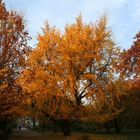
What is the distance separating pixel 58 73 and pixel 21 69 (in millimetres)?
15667

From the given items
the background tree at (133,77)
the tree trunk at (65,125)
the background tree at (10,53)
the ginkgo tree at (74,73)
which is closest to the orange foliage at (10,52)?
the background tree at (10,53)

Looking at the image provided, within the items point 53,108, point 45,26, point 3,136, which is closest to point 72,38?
point 45,26

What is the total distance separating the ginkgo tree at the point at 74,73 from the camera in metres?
30.5

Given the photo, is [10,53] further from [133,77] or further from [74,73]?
[133,77]

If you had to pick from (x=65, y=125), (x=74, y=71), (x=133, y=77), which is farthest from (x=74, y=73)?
(x=133, y=77)

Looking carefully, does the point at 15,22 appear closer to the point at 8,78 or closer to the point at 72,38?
the point at 8,78

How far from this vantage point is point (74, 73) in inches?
1212

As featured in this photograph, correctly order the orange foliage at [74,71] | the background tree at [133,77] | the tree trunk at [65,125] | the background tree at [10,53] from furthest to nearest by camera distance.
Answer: the background tree at [133,77]
the tree trunk at [65,125]
the orange foliage at [74,71]
the background tree at [10,53]

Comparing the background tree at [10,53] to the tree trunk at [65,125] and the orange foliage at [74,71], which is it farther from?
the tree trunk at [65,125]

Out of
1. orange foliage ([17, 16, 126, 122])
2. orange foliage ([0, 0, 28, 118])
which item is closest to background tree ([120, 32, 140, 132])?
orange foliage ([17, 16, 126, 122])

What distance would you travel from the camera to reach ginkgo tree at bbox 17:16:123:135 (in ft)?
100

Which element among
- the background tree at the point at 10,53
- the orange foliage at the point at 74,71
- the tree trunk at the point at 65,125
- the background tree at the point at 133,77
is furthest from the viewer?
the background tree at the point at 133,77

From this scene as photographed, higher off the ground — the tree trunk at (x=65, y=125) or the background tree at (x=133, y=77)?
the background tree at (x=133, y=77)

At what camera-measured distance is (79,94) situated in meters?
31.1
